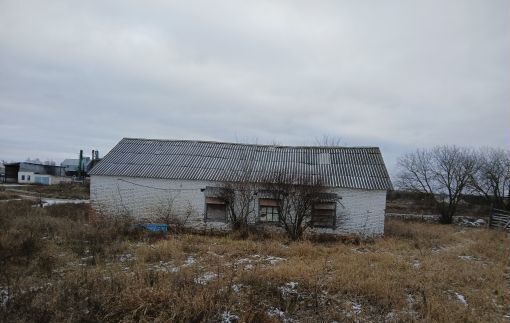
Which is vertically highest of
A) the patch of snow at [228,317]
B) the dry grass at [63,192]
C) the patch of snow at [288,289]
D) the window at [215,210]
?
the window at [215,210]

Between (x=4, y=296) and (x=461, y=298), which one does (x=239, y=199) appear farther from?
(x=4, y=296)

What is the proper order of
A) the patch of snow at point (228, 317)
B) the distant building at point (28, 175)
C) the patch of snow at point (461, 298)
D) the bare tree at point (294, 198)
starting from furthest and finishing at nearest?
the distant building at point (28, 175), the bare tree at point (294, 198), the patch of snow at point (461, 298), the patch of snow at point (228, 317)

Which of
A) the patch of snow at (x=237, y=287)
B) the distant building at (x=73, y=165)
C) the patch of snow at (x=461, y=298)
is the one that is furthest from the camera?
the distant building at (x=73, y=165)

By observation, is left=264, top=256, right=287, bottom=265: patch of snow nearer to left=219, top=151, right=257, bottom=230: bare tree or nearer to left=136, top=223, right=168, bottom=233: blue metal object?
left=219, top=151, right=257, bottom=230: bare tree

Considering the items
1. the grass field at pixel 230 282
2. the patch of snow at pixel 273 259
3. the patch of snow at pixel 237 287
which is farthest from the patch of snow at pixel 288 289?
the patch of snow at pixel 273 259

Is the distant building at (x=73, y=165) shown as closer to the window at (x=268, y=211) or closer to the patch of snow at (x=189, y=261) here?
the window at (x=268, y=211)

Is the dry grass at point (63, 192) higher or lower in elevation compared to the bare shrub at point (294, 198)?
lower

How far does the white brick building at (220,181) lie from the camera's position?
13.9m

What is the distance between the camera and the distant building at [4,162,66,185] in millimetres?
55562

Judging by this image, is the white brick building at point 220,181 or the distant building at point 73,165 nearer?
the white brick building at point 220,181

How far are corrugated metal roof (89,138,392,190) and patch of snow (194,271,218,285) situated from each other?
296 inches

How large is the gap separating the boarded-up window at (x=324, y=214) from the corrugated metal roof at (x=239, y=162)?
0.91m

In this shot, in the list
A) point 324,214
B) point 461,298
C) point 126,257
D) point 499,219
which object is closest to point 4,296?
point 126,257

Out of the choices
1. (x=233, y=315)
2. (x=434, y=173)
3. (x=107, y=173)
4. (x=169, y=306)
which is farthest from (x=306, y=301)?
(x=434, y=173)
